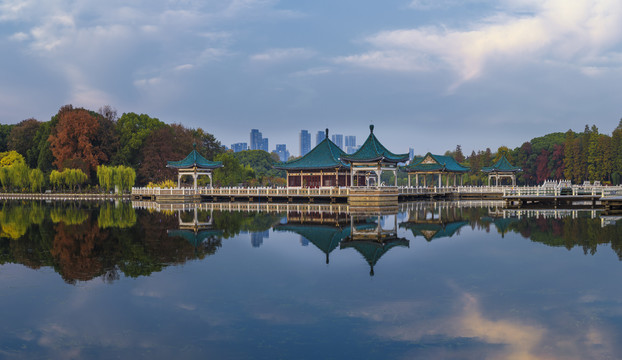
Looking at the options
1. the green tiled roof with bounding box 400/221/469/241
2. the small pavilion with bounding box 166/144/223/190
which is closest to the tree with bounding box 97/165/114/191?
the small pavilion with bounding box 166/144/223/190

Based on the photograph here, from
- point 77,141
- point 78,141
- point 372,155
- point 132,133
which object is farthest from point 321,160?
point 77,141

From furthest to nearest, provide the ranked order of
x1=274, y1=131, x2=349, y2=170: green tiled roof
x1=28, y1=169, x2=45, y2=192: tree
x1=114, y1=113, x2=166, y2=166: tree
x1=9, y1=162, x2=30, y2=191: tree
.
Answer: x1=114, y1=113, x2=166, y2=166: tree < x1=28, y1=169, x2=45, y2=192: tree < x1=9, y1=162, x2=30, y2=191: tree < x1=274, y1=131, x2=349, y2=170: green tiled roof

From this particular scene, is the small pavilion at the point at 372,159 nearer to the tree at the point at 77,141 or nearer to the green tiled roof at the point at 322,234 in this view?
the green tiled roof at the point at 322,234

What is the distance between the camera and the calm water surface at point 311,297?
7.62 metres

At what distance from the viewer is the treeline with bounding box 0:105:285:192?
63.3 m

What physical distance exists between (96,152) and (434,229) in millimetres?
56668

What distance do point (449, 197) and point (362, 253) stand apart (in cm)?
4328

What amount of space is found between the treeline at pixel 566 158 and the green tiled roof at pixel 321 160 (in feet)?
147

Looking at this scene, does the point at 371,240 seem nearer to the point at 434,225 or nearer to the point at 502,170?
the point at 434,225

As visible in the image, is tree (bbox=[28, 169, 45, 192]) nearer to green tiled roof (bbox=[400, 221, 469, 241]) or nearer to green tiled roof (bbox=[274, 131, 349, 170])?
green tiled roof (bbox=[274, 131, 349, 170])

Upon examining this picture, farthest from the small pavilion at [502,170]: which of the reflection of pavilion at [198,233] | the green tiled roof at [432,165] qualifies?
the reflection of pavilion at [198,233]

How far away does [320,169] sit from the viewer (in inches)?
1988

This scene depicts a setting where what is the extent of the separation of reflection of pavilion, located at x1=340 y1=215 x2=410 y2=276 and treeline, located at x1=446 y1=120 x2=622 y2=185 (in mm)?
61373

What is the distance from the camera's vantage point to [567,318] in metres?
8.85
